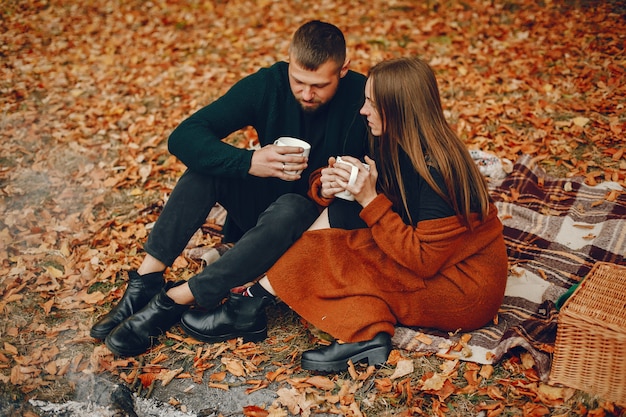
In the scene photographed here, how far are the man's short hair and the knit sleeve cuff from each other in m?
0.92

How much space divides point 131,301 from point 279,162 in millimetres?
1304

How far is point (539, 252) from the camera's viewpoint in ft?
13.0

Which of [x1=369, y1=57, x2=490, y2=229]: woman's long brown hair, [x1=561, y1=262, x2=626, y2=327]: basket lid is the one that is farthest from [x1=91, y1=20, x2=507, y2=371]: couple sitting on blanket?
[x1=561, y1=262, x2=626, y2=327]: basket lid

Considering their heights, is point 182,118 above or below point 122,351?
above

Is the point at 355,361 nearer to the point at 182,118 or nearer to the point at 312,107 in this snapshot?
the point at 312,107

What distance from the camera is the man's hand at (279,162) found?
10.4 ft

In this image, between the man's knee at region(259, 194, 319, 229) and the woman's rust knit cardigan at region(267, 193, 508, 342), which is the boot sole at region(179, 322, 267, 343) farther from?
the man's knee at region(259, 194, 319, 229)

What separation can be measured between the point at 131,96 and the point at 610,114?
543cm

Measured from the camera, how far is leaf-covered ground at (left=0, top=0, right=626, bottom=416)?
3131mm

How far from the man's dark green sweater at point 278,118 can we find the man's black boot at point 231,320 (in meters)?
0.77

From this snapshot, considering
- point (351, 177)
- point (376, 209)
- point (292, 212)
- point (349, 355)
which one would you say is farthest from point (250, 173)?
point (349, 355)

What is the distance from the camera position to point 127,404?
3033mm

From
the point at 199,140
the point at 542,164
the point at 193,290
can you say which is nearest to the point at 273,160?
the point at 199,140

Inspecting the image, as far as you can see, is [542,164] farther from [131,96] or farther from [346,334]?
[131,96]
